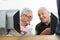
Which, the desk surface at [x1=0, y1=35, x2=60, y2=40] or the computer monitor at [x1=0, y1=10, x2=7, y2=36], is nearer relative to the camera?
the desk surface at [x1=0, y1=35, x2=60, y2=40]

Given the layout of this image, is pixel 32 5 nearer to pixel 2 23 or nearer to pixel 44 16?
pixel 44 16

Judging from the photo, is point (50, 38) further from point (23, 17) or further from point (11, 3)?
point (11, 3)

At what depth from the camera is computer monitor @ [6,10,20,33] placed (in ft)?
3.41

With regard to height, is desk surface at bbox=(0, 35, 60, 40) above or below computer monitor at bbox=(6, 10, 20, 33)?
below

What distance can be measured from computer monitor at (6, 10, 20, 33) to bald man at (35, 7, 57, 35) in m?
0.15

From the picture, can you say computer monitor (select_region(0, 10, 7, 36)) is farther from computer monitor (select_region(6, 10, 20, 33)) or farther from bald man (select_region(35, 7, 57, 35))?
bald man (select_region(35, 7, 57, 35))

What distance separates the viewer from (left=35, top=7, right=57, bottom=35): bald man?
100cm

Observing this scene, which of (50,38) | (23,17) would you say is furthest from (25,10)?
(50,38)

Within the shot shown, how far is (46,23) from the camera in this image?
101cm

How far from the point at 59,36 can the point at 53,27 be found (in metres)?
0.10

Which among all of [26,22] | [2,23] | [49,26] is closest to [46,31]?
[49,26]

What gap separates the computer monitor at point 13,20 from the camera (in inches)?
40.9

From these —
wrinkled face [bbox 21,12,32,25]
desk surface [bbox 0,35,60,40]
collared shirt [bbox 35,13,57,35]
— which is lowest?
desk surface [bbox 0,35,60,40]

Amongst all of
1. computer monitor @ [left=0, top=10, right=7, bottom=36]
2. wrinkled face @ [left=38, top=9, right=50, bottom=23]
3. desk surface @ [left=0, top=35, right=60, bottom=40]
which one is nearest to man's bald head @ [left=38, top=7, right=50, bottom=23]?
wrinkled face @ [left=38, top=9, right=50, bottom=23]
